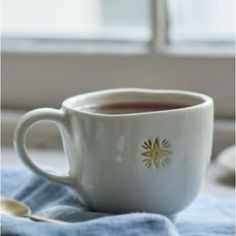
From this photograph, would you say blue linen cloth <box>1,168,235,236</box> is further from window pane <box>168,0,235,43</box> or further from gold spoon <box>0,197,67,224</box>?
window pane <box>168,0,235,43</box>

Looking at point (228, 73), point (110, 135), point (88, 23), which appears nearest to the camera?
point (110, 135)

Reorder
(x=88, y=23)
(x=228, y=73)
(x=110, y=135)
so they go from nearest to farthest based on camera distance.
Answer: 1. (x=110, y=135)
2. (x=228, y=73)
3. (x=88, y=23)

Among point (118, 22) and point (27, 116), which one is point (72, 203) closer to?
point (27, 116)

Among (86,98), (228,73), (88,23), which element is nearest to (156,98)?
(86,98)

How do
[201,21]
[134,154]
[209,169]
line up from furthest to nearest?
1. [201,21]
2. [209,169]
3. [134,154]

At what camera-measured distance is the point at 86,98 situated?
510 mm

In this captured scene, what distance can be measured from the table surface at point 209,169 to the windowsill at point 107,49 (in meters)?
0.12

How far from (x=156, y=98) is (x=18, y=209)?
0.43 feet

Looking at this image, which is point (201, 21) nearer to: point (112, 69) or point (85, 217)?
point (112, 69)

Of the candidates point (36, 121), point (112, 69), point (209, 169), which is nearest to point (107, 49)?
point (112, 69)

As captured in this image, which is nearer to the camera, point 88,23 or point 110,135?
point 110,135

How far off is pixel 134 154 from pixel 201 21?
0.35m

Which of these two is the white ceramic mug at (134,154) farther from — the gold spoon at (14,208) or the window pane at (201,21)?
the window pane at (201,21)

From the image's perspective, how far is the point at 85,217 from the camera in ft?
1.55
